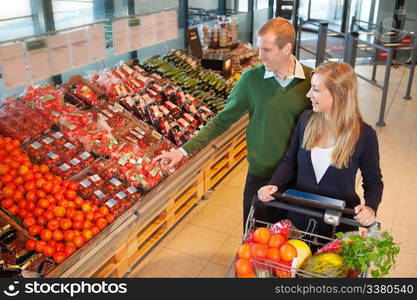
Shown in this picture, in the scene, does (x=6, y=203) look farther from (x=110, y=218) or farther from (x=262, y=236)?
(x=262, y=236)

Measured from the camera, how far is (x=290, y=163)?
7.97 feet

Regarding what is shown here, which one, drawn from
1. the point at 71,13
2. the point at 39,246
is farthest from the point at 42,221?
the point at 71,13

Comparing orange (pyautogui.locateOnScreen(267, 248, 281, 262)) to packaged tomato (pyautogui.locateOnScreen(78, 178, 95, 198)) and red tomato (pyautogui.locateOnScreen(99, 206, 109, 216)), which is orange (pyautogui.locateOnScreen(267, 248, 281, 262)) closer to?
red tomato (pyautogui.locateOnScreen(99, 206, 109, 216))

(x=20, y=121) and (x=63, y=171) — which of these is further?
(x=20, y=121)

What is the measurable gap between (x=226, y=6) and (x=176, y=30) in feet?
7.77

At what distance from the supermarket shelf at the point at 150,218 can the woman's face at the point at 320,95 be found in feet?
5.20

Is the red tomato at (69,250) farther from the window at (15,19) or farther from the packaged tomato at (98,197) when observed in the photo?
the window at (15,19)

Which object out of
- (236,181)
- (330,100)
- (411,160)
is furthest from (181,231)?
(411,160)

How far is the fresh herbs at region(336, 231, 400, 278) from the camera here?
5.36 ft

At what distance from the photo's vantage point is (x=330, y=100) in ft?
6.88

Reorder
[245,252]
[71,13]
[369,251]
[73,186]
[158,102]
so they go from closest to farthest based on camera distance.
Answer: [369,251]
[245,252]
[73,186]
[71,13]
[158,102]

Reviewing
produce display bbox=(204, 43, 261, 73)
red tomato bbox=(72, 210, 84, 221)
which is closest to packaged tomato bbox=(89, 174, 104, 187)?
red tomato bbox=(72, 210, 84, 221)

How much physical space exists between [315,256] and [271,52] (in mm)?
1191

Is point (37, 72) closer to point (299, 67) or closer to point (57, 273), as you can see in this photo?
point (57, 273)
